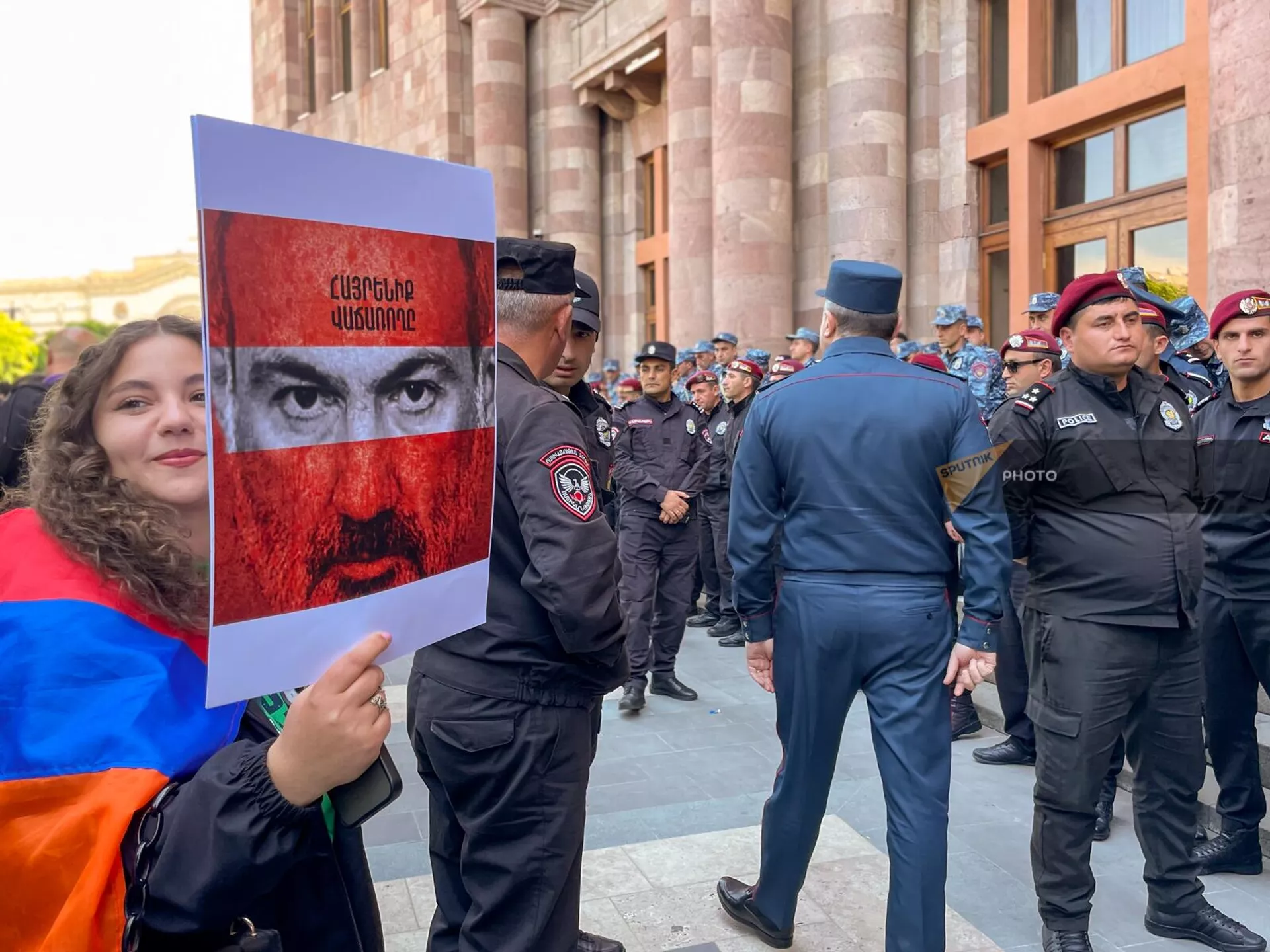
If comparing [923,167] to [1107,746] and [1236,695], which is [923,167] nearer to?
[1236,695]

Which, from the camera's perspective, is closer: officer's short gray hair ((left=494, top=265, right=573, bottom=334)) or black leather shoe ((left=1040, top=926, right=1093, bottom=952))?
officer's short gray hair ((left=494, top=265, right=573, bottom=334))

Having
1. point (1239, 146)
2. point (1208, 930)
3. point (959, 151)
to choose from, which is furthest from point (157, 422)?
point (959, 151)

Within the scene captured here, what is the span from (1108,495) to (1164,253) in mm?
7071

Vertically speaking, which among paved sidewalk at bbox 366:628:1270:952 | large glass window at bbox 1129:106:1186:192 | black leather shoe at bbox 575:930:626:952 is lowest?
paved sidewalk at bbox 366:628:1270:952

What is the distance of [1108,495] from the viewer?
3.23 meters

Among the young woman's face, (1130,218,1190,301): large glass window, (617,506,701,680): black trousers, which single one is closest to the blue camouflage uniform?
(1130,218,1190,301): large glass window

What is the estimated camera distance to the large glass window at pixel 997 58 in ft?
36.3

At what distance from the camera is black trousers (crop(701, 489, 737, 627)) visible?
8.42 metres

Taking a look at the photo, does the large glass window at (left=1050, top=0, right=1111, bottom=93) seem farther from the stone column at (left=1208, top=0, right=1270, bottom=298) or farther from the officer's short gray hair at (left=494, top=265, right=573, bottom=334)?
the officer's short gray hair at (left=494, top=265, right=573, bottom=334)

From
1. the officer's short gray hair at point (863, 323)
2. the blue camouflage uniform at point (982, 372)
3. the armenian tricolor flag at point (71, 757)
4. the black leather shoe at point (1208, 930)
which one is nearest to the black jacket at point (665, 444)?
the blue camouflage uniform at point (982, 372)

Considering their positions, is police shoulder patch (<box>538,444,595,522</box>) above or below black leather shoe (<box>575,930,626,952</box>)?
above

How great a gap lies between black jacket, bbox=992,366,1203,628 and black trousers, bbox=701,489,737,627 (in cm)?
495

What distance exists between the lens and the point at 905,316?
1161 centimetres

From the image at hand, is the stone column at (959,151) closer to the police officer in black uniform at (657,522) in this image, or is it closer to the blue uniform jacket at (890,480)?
the police officer in black uniform at (657,522)
